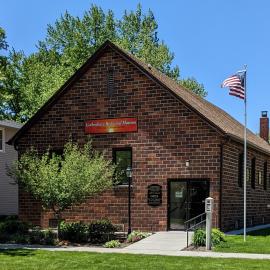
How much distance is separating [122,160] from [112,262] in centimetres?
1003

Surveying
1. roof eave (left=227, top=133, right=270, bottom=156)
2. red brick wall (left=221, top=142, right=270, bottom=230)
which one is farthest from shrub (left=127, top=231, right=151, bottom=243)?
roof eave (left=227, top=133, right=270, bottom=156)

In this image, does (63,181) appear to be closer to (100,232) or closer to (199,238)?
(100,232)

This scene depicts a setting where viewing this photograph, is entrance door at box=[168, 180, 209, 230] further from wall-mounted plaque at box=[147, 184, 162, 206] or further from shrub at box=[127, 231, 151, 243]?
shrub at box=[127, 231, 151, 243]

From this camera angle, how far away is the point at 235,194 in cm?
2419

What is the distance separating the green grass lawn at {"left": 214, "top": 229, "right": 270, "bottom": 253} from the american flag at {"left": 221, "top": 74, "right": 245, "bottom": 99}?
17.0 ft

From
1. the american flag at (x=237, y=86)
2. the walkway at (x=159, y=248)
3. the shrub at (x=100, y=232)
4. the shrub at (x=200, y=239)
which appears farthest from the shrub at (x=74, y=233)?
the american flag at (x=237, y=86)

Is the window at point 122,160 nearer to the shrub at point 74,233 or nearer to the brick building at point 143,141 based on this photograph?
the brick building at point 143,141

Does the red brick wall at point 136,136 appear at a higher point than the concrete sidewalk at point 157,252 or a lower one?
higher

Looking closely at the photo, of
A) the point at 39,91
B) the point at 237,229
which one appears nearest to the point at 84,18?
the point at 39,91

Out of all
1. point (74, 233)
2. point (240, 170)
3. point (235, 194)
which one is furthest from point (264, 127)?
point (74, 233)

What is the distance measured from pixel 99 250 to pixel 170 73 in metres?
35.8

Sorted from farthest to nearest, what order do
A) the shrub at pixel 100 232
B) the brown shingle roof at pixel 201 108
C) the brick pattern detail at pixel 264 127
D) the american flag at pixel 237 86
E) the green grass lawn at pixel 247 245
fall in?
the brick pattern detail at pixel 264 127, the brown shingle roof at pixel 201 108, the american flag at pixel 237 86, the shrub at pixel 100 232, the green grass lawn at pixel 247 245

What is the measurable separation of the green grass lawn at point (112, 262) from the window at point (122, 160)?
8.25 meters

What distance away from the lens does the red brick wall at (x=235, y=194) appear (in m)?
22.7
